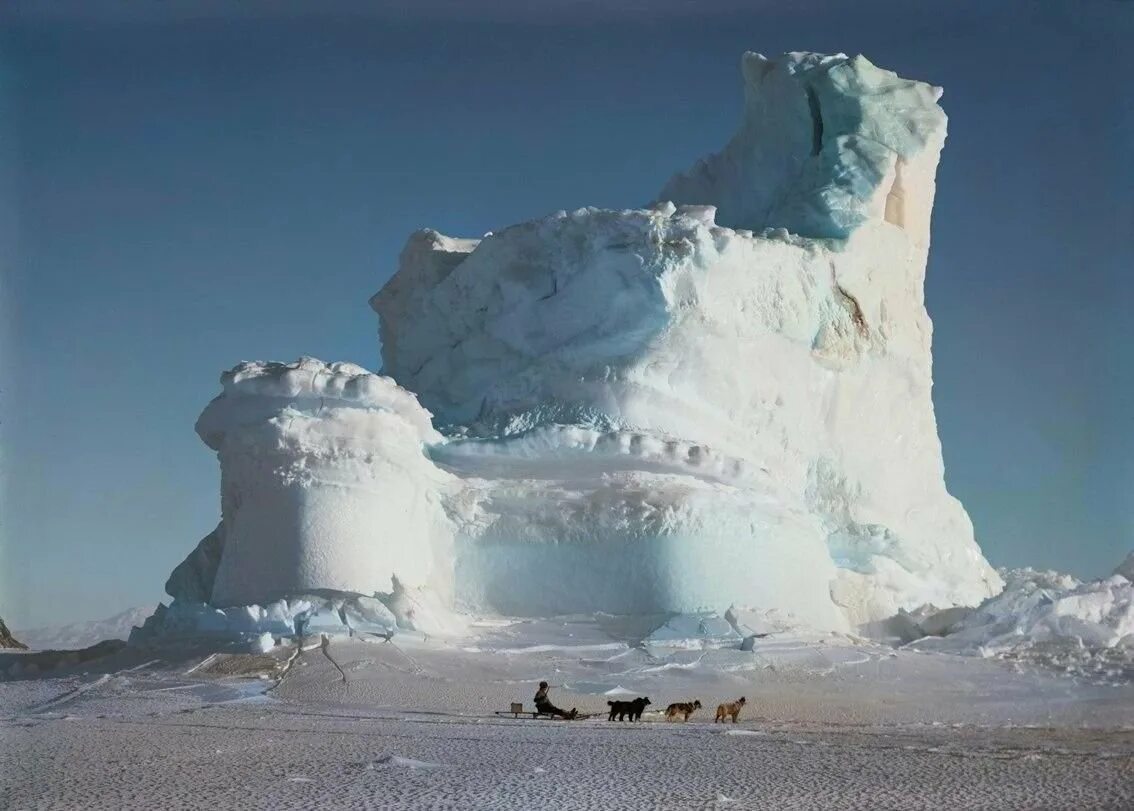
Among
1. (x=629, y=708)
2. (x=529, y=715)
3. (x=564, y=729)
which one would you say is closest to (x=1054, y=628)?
(x=629, y=708)

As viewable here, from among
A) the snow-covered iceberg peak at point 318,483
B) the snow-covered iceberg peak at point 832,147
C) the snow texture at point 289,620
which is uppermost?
the snow-covered iceberg peak at point 832,147

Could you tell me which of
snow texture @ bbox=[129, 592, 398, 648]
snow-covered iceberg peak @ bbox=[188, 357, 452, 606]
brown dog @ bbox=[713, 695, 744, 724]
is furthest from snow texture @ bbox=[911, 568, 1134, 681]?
snow texture @ bbox=[129, 592, 398, 648]

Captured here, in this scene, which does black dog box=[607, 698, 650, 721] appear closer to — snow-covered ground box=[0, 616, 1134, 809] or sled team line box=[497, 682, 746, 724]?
sled team line box=[497, 682, 746, 724]

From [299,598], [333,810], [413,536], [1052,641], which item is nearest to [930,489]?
[1052,641]

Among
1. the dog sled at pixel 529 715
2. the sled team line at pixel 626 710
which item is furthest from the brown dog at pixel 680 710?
the dog sled at pixel 529 715

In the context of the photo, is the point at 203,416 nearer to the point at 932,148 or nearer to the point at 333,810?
the point at 333,810

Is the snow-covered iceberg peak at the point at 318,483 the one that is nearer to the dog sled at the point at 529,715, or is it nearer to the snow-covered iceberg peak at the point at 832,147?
the dog sled at the point at 529,715
